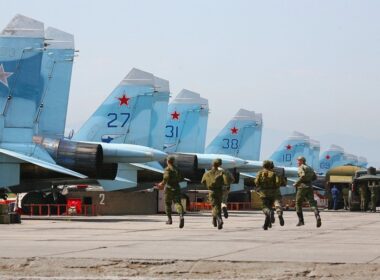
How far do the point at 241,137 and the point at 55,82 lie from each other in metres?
24.6

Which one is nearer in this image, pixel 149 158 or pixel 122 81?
pixel 149 158

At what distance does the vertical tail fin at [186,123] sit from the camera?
4644 cm

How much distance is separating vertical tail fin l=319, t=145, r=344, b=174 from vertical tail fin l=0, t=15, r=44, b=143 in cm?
6390

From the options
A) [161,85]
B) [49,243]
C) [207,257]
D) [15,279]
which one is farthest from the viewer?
[161,85]

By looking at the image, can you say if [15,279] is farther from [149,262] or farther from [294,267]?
[294,267]

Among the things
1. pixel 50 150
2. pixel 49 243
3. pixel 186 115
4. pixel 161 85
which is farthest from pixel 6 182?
pixel 186 115

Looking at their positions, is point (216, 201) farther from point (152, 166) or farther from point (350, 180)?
point (350, 180)

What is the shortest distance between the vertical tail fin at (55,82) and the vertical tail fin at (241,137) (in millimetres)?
22860

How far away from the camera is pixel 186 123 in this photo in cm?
4691

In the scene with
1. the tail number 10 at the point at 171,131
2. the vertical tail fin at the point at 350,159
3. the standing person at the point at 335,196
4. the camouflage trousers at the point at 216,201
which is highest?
the tail number 10 at the point at 171,131

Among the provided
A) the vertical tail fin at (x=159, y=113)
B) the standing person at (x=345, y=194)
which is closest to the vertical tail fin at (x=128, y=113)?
the vertical tail fin at (x=159, y=113)

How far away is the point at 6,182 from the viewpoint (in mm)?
26328

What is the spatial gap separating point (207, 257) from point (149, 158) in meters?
22.3

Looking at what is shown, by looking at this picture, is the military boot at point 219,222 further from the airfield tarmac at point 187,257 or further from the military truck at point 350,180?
the military truck at point 350,180
